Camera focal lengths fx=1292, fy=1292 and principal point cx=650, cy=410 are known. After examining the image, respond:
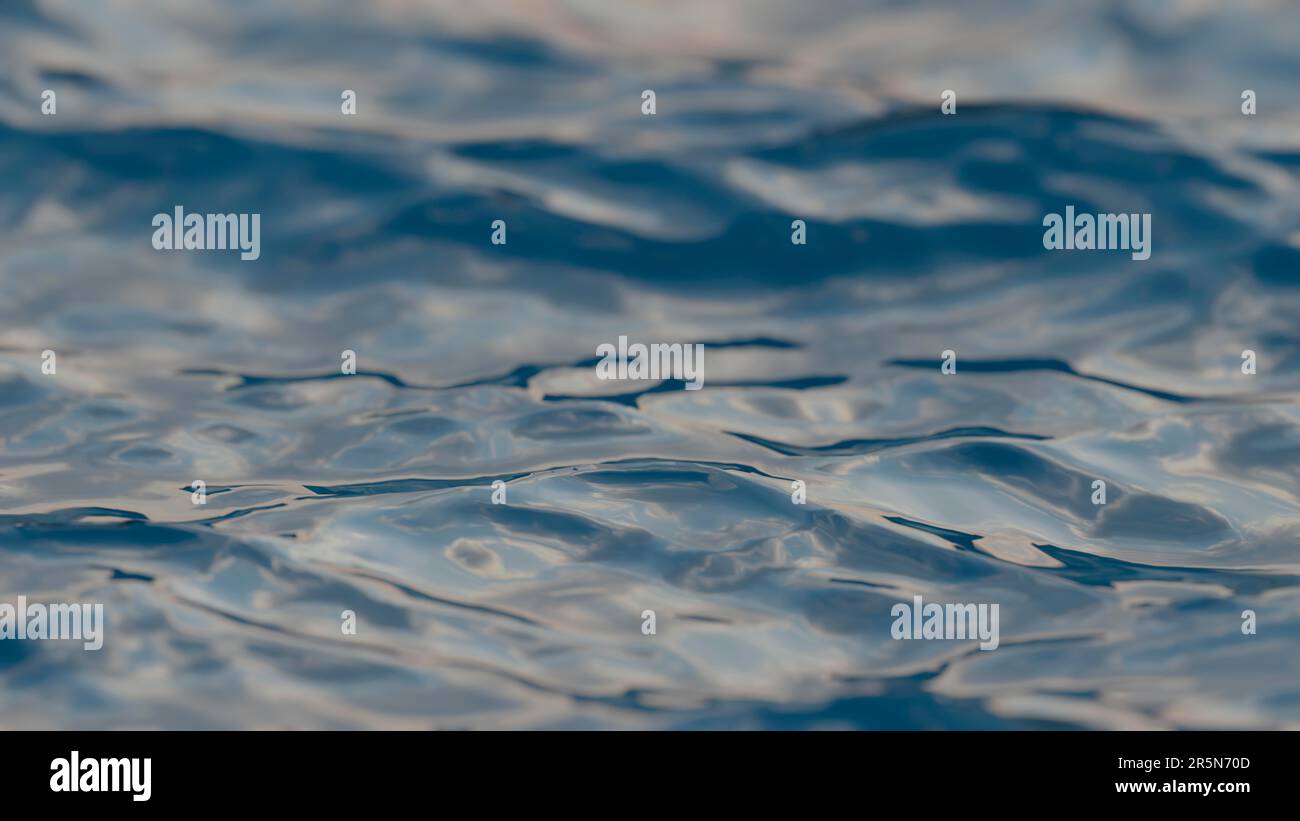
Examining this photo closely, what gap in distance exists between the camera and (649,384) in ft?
17.1

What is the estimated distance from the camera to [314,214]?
617 cm

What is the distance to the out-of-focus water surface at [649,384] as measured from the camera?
12.1ft

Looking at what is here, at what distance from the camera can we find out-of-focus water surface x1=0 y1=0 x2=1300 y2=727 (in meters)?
3.67

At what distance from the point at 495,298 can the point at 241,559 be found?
6.61 ft

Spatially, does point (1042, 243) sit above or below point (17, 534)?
above

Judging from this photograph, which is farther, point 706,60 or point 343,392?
point 706,60

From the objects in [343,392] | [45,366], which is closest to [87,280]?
[45,366]

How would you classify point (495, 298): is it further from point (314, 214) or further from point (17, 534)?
point (17, 534)

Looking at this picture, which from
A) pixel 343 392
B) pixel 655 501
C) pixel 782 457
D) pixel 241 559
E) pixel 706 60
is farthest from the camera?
pixel 706 60

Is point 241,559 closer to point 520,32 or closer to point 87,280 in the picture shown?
point 87,280

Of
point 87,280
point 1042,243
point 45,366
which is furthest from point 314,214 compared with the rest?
point 1042,243

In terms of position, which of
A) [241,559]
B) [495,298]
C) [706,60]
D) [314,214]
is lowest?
[241,559]
